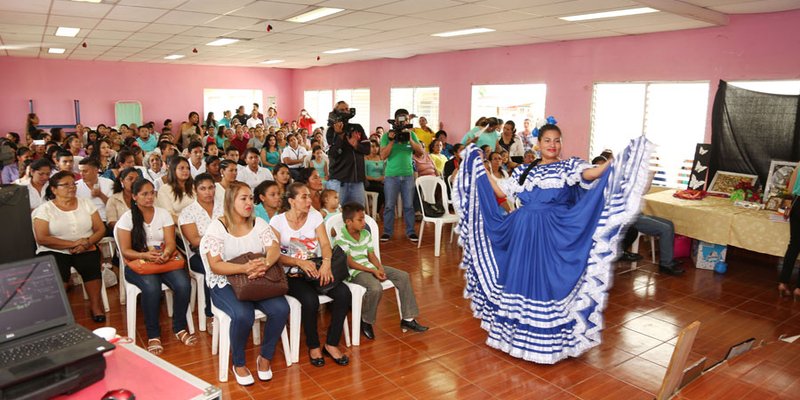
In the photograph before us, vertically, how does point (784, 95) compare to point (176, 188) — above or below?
above

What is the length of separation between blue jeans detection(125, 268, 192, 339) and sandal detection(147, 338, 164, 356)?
1.5 inches

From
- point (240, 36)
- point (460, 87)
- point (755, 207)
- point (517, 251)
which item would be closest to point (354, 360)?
point (517, 251)

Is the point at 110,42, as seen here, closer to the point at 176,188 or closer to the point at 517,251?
the point at 176,188

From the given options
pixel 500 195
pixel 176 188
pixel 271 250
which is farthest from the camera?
pixel 176 188

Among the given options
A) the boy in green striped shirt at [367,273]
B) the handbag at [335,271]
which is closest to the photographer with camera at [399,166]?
the boy in green striped shirt at [367,273]

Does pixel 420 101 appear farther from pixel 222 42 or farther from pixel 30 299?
pixel 30 299

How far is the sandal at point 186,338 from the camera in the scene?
392 cm

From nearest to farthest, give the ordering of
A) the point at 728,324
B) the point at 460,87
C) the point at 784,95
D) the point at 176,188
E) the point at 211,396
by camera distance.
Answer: the point at 211,396 < the point at 728,324 < the point at 176,188 < the point at 784,95 < the point at 460,87

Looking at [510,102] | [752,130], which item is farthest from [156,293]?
[510,102]

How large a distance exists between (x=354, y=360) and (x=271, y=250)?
920mm

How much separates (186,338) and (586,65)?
7039 millimetres

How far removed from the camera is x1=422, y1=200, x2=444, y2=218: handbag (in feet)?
20.8

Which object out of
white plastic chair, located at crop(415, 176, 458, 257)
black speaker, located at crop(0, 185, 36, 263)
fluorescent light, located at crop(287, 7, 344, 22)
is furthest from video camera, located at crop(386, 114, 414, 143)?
black speaker, located at crop(0, 185, 36, 263)

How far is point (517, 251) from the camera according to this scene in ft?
12.2
